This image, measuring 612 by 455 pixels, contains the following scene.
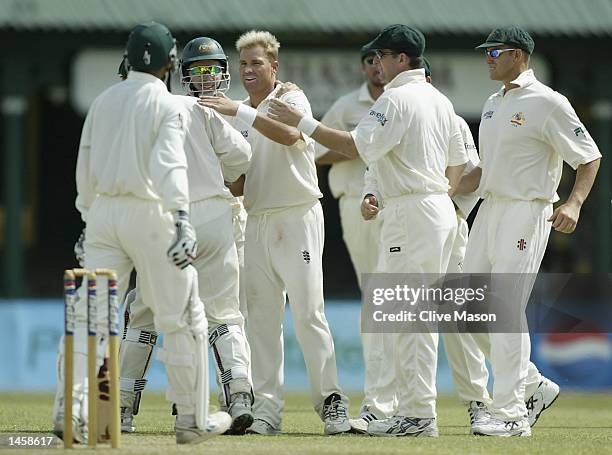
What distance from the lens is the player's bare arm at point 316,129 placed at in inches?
312

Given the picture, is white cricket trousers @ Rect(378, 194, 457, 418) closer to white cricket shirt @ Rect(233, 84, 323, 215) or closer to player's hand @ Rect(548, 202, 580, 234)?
player's hand @ Rect(548, 202, 580, 234)

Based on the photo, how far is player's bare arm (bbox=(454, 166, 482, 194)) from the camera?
8508 millimetres

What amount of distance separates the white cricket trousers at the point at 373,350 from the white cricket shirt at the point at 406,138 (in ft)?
3.77

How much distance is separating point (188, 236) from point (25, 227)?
44.2 ft

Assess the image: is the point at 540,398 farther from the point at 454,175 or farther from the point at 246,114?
the point at 246,114

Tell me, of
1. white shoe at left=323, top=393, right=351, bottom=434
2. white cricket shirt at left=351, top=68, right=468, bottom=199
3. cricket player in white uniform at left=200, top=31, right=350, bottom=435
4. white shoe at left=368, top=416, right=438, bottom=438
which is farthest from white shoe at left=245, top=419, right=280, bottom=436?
white cricket shirt at left=351, top=68, right=468, bottom=199

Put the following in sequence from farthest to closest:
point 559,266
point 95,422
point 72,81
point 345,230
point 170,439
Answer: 1. point 559,266
2. point 72,81
3. point 345,230
4. point 170,439
5. point 95,422

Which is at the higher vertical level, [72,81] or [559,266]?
[72,81]

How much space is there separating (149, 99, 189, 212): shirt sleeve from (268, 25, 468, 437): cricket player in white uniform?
1.21 meters

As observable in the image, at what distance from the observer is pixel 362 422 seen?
8.35 metres

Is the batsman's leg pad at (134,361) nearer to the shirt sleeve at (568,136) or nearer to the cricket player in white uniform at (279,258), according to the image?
the cricket player in white uniform at (279,258)

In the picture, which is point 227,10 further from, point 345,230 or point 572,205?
point 572,205

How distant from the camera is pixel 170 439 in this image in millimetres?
7391

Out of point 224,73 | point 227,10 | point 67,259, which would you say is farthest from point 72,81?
point 224,73
